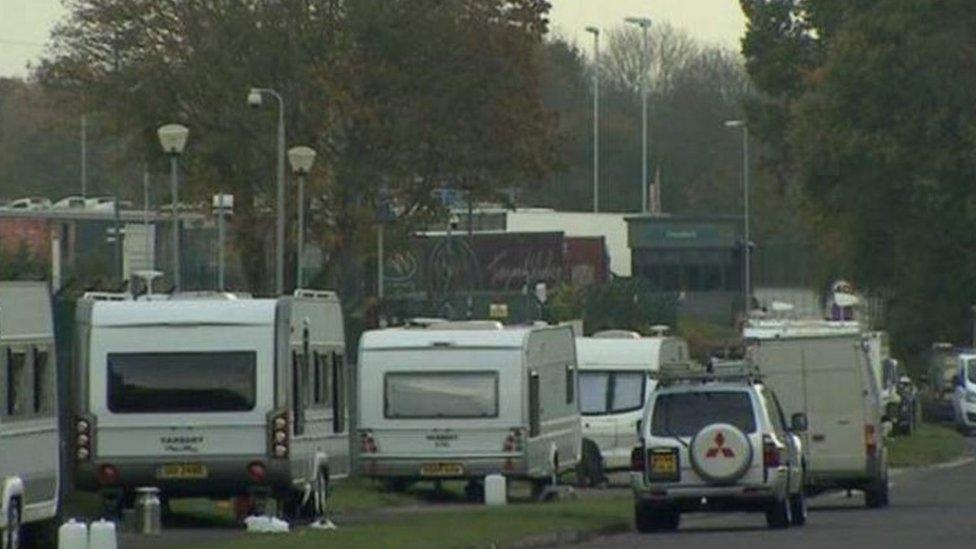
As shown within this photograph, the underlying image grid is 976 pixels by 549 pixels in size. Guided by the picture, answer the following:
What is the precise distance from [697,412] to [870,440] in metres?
7.23

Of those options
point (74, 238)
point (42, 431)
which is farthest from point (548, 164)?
point (42, 431)

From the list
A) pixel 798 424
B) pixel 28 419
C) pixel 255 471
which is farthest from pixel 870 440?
pixel 28 419

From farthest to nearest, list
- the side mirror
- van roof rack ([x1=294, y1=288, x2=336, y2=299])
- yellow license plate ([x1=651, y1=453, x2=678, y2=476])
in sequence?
the side mirror < van roof rack ([x1=294, y1=288, x2=336, y2=299]) < yellow license plate ([x1=651, y1=453, x2=678, y2=476])

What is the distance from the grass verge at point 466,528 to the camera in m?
28.7

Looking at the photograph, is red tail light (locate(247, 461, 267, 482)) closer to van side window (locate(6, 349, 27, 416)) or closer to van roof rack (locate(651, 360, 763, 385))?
van roof rack (locate(651, 360, 763, 385))

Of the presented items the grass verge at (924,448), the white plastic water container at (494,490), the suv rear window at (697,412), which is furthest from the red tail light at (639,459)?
the grass verge at (924,448)

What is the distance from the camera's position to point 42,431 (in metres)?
27.2

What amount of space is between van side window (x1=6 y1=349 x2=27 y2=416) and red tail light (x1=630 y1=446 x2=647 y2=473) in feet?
30.1

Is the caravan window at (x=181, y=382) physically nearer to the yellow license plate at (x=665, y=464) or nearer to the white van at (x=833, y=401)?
the yellow license plate at (x=665, y=464)

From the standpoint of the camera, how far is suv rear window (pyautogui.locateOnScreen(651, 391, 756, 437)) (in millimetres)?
33938

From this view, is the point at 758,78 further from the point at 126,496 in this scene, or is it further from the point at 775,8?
the point at 126,496

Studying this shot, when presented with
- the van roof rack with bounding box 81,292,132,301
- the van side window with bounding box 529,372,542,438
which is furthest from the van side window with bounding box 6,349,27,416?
the van side window with bounding box 529,372,542,438

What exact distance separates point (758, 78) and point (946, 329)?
9.41 meters

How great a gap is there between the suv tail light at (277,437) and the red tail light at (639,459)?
404 cm
